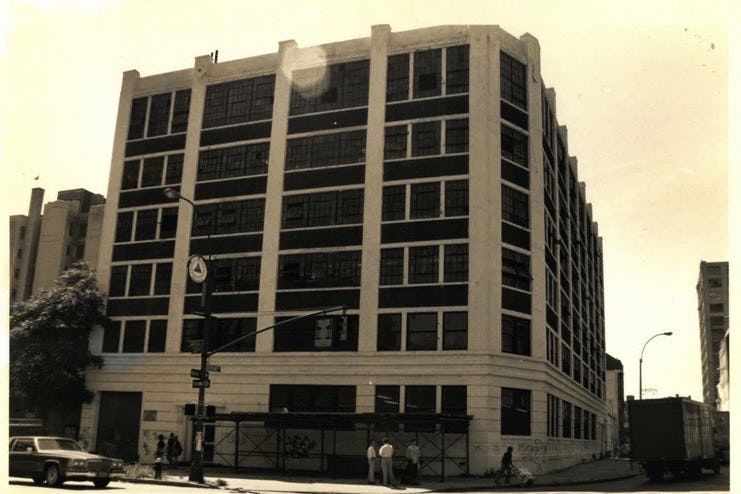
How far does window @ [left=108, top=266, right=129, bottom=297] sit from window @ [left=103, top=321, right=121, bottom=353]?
6.12ft

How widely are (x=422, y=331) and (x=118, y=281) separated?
64.5ft

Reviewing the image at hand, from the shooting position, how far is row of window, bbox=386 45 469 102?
40.3 meters

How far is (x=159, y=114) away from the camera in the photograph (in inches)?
1873

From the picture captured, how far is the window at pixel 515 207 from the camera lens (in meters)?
38.9

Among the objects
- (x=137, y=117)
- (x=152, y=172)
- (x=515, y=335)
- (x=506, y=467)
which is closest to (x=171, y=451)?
(x=506, y=467)

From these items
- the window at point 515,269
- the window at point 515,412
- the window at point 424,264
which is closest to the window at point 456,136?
the window at point 424,264

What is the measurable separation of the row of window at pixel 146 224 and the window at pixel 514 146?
19636mm

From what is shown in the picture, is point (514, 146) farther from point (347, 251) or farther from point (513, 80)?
point (347, 251)

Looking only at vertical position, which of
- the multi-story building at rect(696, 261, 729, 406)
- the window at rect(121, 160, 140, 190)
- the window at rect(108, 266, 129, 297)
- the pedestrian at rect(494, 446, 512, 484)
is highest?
the multi-story building at rect(696, 261, 729, 406)

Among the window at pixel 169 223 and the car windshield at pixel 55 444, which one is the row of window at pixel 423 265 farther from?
the car windshield at pixel 55 444

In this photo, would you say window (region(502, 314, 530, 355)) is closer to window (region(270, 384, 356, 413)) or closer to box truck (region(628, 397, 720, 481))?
box truck (region(628, 397, 720, 481))

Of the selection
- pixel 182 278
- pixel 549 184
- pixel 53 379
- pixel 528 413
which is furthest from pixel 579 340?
pixel 53 379

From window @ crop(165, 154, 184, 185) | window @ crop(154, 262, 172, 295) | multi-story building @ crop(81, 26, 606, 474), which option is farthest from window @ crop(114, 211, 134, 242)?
window @ crop(154, 262, 172, 295)

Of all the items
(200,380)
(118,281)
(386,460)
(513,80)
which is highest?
(513,80)
